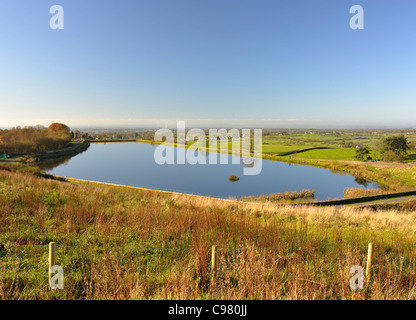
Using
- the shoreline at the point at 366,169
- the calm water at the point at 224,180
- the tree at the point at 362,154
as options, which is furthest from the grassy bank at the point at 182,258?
the tree at the point at 362,154

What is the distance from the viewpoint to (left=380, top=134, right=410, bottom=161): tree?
49.3 m

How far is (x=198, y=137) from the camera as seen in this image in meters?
103

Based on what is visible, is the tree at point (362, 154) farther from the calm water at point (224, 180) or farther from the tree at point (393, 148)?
the calm water at point (224, 180)

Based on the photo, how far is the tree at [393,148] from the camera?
4928cm

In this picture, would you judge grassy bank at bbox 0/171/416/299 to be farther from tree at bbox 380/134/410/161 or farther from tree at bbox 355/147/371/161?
tree at bbox 355/147/371/161

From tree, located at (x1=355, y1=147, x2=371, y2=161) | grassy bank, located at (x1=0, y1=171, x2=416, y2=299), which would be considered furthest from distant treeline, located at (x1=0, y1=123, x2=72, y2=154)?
tree, located at (x1=355, y1=147, x2=371, y2=161)

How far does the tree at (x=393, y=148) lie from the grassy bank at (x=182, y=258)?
4982 centimetres

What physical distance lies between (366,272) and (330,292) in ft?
3.33

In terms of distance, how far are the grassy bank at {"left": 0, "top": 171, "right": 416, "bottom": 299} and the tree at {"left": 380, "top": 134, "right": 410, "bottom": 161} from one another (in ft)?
163

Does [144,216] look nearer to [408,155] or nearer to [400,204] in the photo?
[400,204]

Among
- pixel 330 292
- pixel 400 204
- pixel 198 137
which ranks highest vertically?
pixel 198 137

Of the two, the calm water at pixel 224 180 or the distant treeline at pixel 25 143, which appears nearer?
the calm water at pixel 224 180

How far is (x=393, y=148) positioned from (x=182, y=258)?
203 ft
